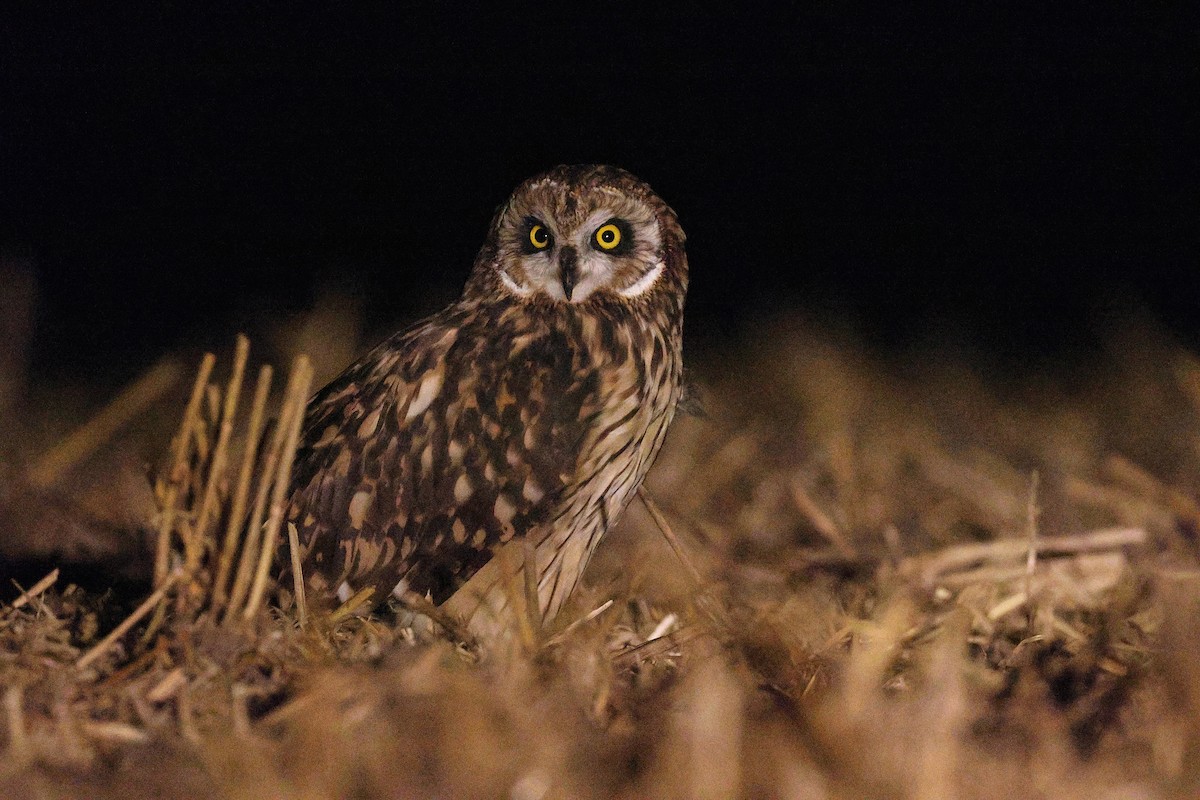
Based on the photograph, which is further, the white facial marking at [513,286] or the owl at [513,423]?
the white facial marking at [513,286]

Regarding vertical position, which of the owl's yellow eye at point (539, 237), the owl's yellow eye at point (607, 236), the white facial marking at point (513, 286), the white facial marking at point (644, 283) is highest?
the owl's yellow eye at point (539, 237)

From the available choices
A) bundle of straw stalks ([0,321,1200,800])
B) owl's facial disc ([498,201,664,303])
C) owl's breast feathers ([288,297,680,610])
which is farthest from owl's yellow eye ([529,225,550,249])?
bundle of straw stalks ([0,321,1200,800])

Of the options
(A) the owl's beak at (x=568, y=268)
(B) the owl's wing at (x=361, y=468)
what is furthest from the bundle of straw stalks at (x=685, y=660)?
(A) the owl's beak at (x=568, y=268)

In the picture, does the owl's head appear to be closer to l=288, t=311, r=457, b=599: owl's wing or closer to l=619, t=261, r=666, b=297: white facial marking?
l=619, t=261, r=666, b=297: white facial marking

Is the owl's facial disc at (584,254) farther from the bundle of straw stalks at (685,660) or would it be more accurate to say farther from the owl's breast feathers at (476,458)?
the bundle of straw stalks at (685,660)

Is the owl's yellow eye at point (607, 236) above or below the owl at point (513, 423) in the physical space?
above

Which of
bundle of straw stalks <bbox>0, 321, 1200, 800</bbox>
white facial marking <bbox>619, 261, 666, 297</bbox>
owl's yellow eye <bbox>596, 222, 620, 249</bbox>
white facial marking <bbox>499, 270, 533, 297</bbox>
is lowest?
bundle of straw stalks <bbox>0, 321, 1200, 800</bbox>

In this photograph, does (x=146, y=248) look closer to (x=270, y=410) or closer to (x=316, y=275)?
(x=316, y=275)
